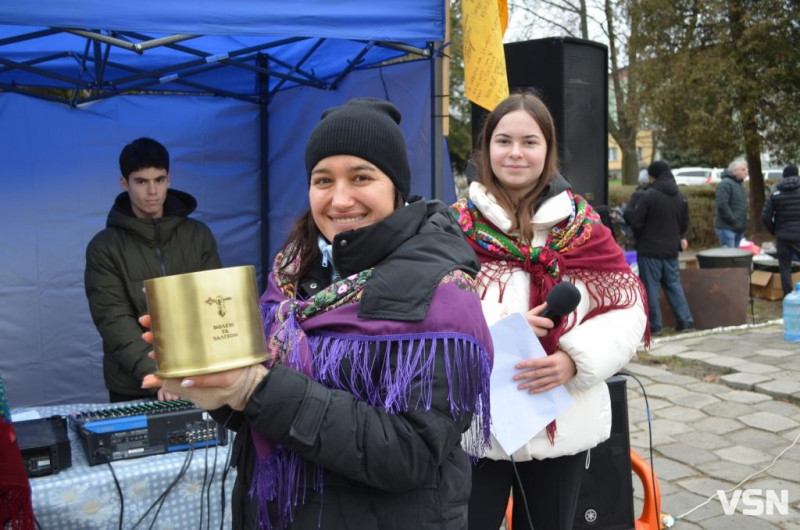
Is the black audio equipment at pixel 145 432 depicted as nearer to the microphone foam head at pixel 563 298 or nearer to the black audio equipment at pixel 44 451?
the black audio equipment at pixel 44 451

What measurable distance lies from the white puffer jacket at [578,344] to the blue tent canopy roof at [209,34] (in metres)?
1.19

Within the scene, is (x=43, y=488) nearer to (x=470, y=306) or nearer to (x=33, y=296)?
(x=470, y=306)

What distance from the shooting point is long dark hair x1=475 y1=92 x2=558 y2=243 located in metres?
2.19

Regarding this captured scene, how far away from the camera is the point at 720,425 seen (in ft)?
16.3

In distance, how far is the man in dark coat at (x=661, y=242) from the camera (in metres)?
8.05

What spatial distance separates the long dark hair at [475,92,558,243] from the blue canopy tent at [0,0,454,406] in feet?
4.47

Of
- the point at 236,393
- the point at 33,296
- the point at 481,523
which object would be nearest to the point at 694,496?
the point at 481,523

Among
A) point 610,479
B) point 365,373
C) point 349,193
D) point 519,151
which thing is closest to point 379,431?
point 365,373

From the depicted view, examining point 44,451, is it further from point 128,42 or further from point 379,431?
point 128,42

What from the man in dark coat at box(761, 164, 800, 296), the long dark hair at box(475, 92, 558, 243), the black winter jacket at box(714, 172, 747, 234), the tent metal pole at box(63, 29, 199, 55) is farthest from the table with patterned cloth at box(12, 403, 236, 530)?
the black winter jacket at box(714, 172, 747, 234)

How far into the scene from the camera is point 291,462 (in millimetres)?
1316

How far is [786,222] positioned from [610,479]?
25.6 feet

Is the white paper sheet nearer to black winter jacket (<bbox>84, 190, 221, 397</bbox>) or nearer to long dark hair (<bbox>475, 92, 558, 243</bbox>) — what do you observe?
long dark hair (<bbox>475, 92, 558, 243</bbox>)

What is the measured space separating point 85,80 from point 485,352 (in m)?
4.22
